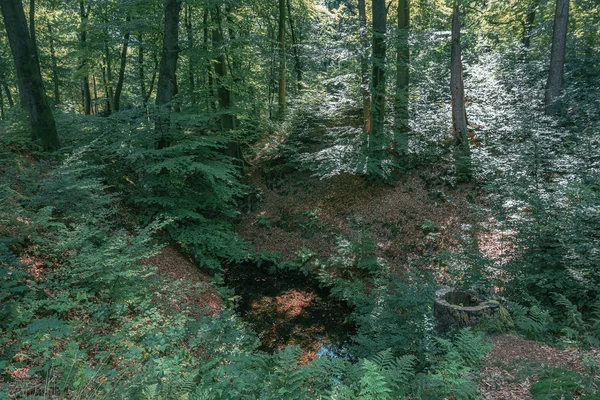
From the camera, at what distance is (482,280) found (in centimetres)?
634

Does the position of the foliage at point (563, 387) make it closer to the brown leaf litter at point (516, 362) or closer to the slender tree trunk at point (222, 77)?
the brown leaf litter at point (516, 362)

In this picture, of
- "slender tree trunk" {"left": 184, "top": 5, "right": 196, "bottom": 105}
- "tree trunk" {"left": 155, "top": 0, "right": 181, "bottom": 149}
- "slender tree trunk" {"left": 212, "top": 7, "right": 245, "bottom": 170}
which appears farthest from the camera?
"slender tree trunk" {"left": 212, "top": 7, "right": 245, "bottom": 170}

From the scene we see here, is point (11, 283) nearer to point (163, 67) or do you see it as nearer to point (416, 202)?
point (163, 67)

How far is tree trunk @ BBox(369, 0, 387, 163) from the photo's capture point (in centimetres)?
1093

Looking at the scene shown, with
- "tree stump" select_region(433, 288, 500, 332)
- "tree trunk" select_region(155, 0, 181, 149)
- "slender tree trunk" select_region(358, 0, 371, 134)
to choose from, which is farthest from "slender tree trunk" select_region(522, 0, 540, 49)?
"tree trunk" select_region(155, 0, 181, 149)

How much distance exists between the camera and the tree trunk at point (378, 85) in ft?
35.9

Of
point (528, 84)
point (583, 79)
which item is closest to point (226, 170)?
point (528, 84)

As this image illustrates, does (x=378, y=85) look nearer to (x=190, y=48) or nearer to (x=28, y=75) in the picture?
(x=190, y=48)

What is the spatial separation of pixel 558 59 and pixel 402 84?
4.95 metres

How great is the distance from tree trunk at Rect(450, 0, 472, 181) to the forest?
0.06m

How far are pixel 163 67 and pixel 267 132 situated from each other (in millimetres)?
6863

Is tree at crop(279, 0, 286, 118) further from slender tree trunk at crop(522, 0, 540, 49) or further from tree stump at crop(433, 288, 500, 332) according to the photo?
tree stump at crop(433, 288, 500, 332)

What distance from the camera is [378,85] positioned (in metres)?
11.2

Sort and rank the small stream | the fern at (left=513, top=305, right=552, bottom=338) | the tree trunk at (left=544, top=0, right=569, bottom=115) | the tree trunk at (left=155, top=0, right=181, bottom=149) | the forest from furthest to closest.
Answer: the tree trunk at (left=544, top=0, right=569, bottom=115) → the tree trunk at (left=155, top=0, right=181, bottom=149) → the small stream → the fern at (left=513, top=305, right=552, bottom=338) → the forest
